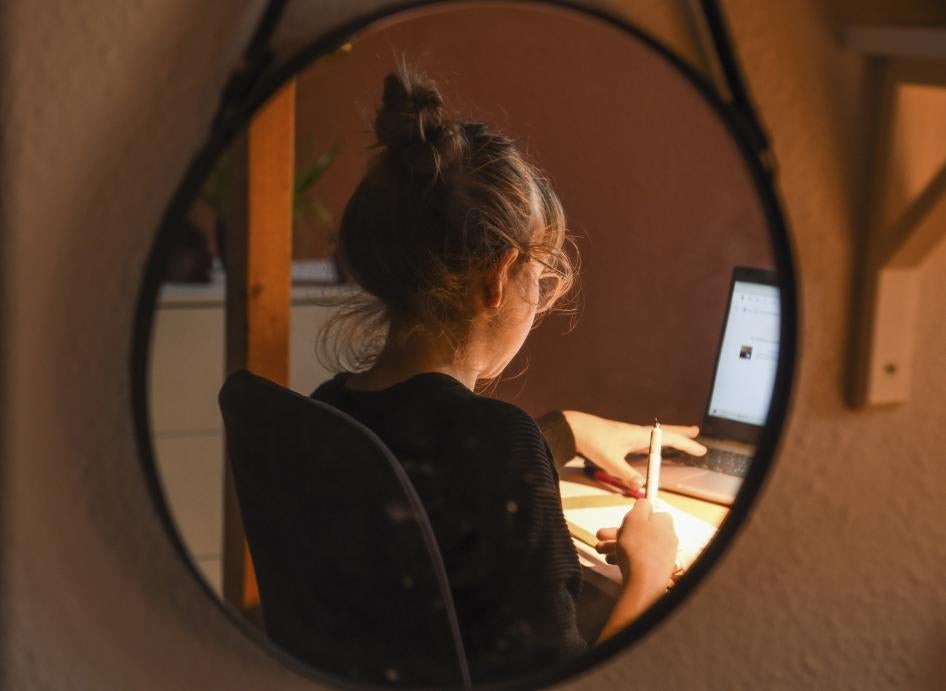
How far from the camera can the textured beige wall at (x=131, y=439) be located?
0.63 meters

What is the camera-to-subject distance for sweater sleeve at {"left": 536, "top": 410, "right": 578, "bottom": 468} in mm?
666

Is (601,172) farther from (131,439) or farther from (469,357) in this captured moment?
(131,439)

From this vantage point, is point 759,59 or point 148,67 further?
point 759,59

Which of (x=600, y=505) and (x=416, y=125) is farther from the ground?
(x=416, y=125)

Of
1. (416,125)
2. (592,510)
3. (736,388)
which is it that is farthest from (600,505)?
(416,125)

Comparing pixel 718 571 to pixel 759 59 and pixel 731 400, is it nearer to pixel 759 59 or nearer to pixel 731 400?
pixel 731 400

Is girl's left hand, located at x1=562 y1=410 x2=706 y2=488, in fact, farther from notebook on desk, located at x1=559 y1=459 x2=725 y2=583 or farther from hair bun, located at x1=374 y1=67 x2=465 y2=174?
hair bun, located at x1=374 y1=67 x2=465 y2=174

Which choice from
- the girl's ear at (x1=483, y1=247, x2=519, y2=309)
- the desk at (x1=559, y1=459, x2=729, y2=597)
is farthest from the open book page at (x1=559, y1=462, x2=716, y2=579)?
the girl's ear at (x1=483, y1=247, x2=519, y2=309)

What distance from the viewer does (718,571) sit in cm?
80

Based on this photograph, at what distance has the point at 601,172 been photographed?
665 mm

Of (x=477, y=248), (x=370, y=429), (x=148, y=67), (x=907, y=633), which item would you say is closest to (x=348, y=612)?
(x=370, y=429)

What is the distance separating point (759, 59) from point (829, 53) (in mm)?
58

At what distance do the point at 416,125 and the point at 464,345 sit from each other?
0.47 feet

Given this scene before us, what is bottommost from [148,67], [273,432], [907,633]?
[907,633]
